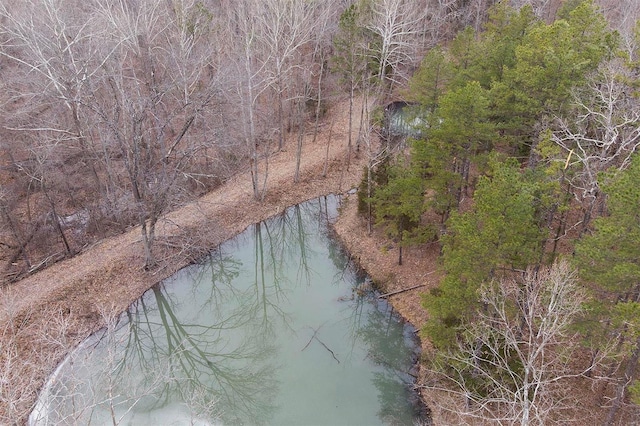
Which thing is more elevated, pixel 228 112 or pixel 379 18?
pixel 379 18

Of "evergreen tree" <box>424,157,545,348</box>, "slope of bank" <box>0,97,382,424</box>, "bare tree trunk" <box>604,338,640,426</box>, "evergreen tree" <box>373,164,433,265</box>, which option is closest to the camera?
"bare tree trunk" <box>604,338,640,426</box>

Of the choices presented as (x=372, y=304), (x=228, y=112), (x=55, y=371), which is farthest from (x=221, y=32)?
(x=55, y=371)

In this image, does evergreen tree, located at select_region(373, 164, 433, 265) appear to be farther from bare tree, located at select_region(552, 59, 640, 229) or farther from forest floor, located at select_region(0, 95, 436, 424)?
bare tree, located at select_region(552, 59, 640, 229)

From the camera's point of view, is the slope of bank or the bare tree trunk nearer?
the bare tree trunk

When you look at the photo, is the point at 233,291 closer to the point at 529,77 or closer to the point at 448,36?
the point at 529,77

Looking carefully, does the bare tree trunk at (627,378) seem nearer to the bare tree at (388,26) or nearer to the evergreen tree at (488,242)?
the evergreen tree at (488,242)

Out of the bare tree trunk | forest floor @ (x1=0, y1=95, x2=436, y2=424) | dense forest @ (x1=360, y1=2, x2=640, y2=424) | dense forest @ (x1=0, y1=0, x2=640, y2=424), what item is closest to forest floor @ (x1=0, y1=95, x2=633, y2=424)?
forest floor @ (x1=0, y1=95, x2=436, y2=424)

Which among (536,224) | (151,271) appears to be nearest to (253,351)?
(151,271)
